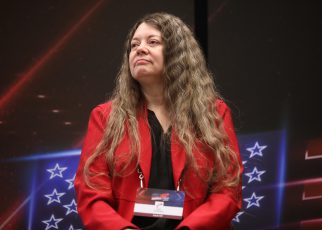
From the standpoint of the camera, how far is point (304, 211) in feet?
9.51

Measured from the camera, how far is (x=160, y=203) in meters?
1.92

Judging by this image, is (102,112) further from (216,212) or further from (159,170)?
(216,212)

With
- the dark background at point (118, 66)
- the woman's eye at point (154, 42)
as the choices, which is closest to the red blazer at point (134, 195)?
the woman's eye at point (154, 42)

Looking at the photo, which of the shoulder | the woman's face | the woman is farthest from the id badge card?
the woman's face

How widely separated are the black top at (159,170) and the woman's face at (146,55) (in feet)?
0.76

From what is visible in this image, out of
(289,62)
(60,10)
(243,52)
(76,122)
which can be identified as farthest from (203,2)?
(76,122)

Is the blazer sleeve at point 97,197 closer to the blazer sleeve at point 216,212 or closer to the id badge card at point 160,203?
the id badge card at point 160,203

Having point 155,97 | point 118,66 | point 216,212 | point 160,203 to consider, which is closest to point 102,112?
point 155,97

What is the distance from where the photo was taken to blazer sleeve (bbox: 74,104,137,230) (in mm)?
1894

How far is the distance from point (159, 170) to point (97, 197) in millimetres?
295

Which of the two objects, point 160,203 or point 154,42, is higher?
point 154,42

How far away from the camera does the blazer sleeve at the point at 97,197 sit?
1894 millimetres

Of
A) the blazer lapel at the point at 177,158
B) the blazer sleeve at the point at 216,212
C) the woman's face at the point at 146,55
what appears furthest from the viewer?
the woman's face at the point at 146,55

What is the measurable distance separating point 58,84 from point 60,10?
19.2 inches
